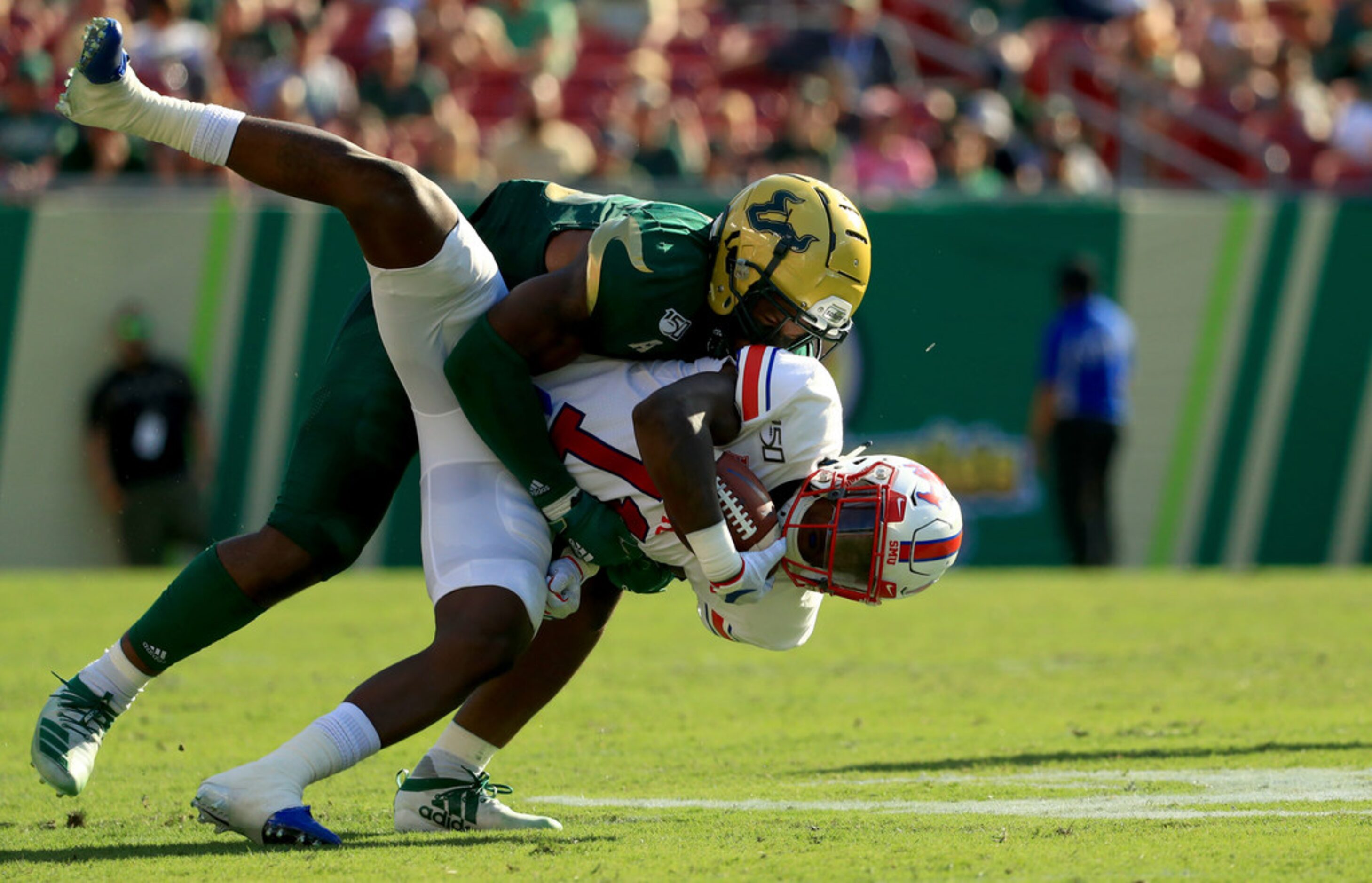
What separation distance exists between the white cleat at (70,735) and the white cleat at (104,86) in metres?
1.29

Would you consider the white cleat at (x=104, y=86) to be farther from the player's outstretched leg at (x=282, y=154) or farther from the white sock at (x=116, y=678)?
the white sock at (x=116, y=678)

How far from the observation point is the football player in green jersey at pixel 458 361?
3.81 m

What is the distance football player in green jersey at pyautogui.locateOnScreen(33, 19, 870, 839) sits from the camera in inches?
150

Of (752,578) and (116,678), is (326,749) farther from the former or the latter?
(752,578)

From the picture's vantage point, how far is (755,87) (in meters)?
13.3

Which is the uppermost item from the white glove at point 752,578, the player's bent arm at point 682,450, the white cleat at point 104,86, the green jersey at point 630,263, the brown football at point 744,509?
the white cleat at point 104,86

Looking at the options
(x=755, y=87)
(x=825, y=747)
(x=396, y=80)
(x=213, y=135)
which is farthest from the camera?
(x=755, y=87)

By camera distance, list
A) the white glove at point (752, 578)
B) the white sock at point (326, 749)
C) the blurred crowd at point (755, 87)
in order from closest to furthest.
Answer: the white sock at point (326, 749), the white glove at point (752, 578), the blurred crowd at point (755, 87)

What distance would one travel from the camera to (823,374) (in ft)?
12.8

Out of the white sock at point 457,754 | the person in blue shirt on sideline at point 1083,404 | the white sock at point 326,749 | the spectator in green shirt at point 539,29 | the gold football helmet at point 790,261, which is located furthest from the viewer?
the spectator in green shirt at point 539,29

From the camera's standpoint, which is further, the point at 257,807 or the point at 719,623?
the point at 719,623

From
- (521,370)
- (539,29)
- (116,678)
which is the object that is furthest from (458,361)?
(539,29)

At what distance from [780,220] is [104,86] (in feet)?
4.94

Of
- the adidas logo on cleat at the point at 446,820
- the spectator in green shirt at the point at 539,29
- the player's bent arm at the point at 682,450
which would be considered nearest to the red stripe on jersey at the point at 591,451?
the player's bent arm at the point at 682,450
